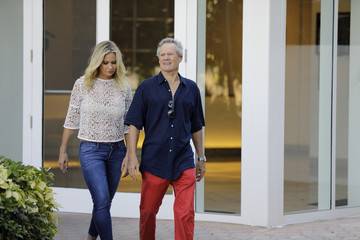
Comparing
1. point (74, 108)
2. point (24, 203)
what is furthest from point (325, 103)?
point (24, 203)

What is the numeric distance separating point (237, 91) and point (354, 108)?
1.59 m

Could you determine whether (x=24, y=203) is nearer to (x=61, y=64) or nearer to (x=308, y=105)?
(x=61, y=64)

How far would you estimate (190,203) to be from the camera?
455 centimetres

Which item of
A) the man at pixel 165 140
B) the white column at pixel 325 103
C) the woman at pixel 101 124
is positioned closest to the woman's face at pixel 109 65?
the woman at pixel 101 124

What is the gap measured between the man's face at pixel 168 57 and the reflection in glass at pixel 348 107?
340 cm

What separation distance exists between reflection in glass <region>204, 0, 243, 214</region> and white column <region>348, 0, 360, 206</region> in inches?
60.3

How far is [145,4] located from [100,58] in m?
2.77

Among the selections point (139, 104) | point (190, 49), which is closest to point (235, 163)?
point (190, 49)

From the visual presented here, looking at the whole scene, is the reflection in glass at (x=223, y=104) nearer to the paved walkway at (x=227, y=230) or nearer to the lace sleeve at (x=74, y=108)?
the paved walkway at (x=227, y=230)

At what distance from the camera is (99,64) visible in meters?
4.96

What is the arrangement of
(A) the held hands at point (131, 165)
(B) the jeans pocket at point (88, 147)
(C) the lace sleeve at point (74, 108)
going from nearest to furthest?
1. (A) the held hands at point (131, 165)
2. (B) the jeans pocket at point (88, 147)
3. (C) the lace sleeve at point (74, 108)

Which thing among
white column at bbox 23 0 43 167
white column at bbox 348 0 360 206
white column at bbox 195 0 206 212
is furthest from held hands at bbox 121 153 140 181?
white column at bbox 348 0 360 206

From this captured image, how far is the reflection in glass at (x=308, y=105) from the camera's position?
22.9 ft

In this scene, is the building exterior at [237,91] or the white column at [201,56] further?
the white column at [201,56]
